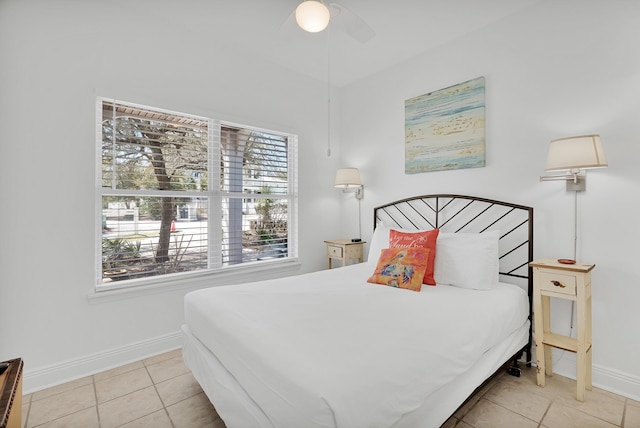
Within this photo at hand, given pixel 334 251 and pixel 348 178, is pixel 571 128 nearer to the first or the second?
pixel 348 178

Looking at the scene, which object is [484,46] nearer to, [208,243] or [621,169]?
[621,169]

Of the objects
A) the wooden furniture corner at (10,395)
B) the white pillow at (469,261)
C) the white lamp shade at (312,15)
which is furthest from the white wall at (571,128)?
the wooden furniture corner at (10,395)

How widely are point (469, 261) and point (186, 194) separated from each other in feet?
7.80

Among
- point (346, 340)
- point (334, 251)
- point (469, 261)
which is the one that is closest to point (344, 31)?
point (469, 261)

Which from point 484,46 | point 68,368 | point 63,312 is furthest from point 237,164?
point 484,46

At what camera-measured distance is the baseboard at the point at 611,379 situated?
1.99 meters

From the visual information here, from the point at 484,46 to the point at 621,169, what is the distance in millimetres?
1417

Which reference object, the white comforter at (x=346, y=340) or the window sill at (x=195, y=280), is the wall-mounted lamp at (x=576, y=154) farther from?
the window sill at (x=195, y=280)

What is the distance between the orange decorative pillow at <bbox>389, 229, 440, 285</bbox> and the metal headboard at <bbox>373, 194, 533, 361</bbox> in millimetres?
494

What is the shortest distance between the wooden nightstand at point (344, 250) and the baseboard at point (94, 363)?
1739mm

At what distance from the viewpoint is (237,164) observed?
3.15 metres

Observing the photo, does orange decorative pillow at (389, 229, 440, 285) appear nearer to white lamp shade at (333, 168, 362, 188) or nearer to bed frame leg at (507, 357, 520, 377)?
bed frame leg at (507, 357, 520, 377)

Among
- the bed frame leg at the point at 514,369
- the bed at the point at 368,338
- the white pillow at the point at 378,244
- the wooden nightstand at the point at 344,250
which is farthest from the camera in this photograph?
the wooden nightstand at the point at 344,250

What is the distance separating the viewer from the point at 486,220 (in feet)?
8.74
